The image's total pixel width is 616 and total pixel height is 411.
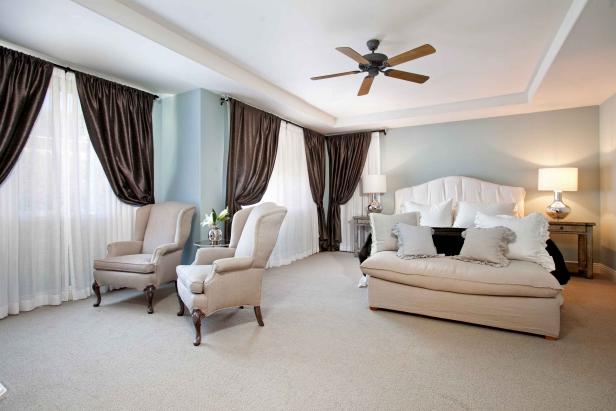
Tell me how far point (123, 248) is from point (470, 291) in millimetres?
3381

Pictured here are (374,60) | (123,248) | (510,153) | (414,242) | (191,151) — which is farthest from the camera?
(510,153)

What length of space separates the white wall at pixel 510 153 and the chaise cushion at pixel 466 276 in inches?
106

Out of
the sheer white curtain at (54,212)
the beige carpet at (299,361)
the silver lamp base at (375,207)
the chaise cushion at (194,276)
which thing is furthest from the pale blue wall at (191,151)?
the silver lamp base at (375,207)

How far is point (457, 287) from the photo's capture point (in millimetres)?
2705

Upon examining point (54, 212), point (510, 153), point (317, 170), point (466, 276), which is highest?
point (510, 153)

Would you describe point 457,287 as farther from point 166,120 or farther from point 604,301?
point 166,120

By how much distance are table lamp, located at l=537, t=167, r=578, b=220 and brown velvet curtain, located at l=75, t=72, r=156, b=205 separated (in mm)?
5168

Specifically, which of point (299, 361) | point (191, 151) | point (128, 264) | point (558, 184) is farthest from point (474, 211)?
point (128, 264)

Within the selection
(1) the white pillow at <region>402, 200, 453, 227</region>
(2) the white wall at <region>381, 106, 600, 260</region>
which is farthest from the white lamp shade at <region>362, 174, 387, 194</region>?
(1) the white pillow at <region>402, 200, 453, 227</region>

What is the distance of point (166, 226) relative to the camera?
3.65 m

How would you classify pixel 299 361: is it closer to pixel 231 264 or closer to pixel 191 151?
pixel 231 264

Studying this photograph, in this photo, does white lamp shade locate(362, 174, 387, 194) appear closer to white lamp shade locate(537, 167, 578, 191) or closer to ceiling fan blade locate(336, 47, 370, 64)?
white lamp shade locate(537, 167, 578, 191)

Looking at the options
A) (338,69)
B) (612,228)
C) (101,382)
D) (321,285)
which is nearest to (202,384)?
(101,382)

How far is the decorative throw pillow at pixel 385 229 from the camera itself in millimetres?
3438
